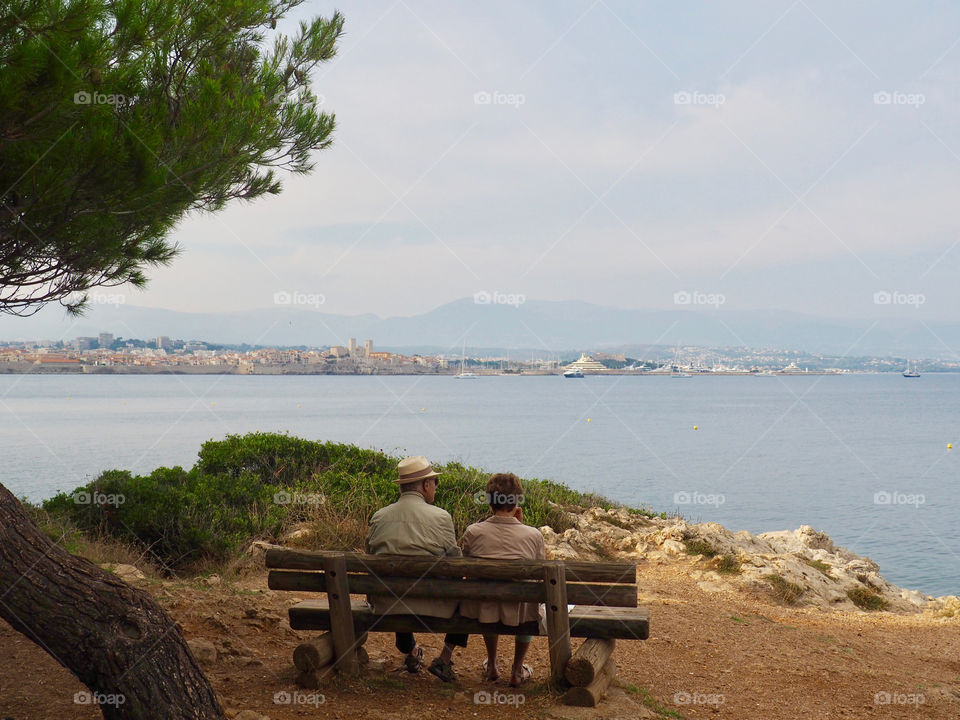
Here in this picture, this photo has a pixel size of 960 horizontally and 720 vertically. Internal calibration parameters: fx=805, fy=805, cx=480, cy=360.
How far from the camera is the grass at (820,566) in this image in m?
11.7

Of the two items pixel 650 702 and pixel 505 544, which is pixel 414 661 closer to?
pixel 505 544

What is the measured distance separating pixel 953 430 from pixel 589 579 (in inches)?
2788

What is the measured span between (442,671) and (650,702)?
4.47 ft

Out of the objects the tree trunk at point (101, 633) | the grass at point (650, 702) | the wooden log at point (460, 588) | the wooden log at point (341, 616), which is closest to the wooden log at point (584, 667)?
the wooden log at point (460, 588)

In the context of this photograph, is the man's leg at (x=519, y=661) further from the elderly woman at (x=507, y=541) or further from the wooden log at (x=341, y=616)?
the wooden log at (x=341, y=616)

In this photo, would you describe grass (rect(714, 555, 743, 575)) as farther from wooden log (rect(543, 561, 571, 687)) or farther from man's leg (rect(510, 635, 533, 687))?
wooden log (rect(543, 561, 571, 687))

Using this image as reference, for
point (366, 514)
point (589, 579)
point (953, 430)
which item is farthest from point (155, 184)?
point (953, 430)

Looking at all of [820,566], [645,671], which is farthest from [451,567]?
[820,566]

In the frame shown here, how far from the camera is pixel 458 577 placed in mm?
4824

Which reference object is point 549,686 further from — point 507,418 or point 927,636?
point 507,418

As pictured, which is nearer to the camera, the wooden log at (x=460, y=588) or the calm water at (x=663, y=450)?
Answer: the wooden log at (x=460, y=588)

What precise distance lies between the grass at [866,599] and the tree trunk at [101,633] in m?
9.75

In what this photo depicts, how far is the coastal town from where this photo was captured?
334 ft

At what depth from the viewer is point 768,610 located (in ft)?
29.2
